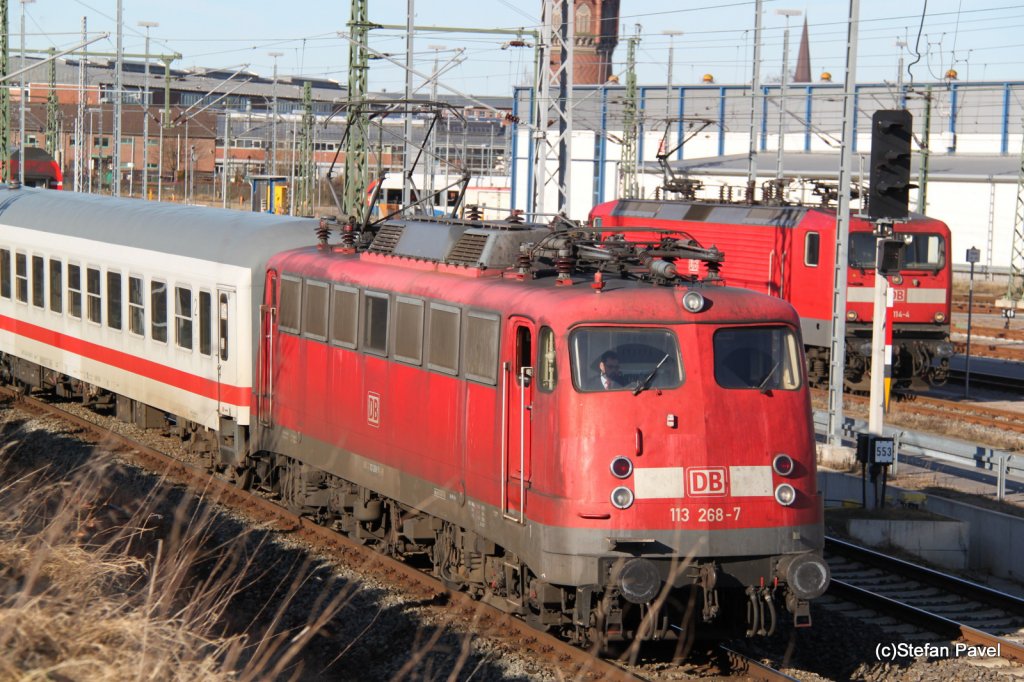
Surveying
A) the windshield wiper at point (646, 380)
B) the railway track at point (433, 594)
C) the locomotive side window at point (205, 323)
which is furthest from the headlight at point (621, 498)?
the locomotive side window at point (205, 323)

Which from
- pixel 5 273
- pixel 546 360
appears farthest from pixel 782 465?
pixel 5 273

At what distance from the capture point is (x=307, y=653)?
11.2 meters

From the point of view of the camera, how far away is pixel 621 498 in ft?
33.0

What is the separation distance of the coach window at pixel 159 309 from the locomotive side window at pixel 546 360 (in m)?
9.83

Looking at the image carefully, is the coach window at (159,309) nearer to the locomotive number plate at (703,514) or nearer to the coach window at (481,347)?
the coach window at (481,347)

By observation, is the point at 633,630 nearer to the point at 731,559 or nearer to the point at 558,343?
the point at 731,559

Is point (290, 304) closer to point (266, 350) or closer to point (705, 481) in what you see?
point (266, 350)

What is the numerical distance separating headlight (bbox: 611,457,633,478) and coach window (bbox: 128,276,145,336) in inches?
448

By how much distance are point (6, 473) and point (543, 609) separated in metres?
9.75

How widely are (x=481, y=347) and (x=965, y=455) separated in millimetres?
9794

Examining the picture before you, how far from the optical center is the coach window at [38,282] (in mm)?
23125

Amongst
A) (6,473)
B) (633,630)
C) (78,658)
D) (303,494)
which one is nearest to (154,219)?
(6,473)

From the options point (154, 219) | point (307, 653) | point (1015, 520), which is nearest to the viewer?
point (307, 653)

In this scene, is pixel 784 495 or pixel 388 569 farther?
pixel 388 569
